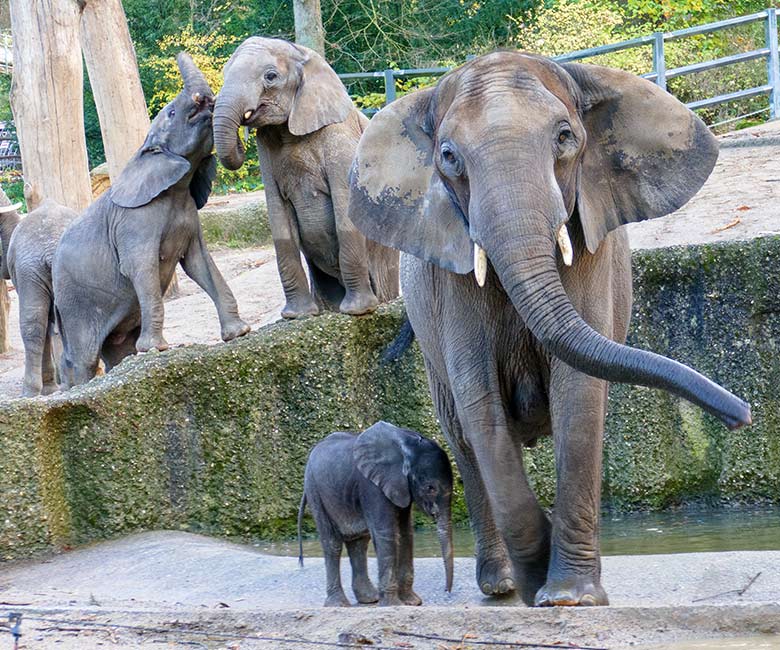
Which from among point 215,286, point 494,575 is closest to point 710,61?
point 215,286

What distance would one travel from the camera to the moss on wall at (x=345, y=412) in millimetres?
7473

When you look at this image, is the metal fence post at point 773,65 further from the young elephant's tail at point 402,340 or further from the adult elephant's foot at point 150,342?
the young elephant's tail at point 402,340

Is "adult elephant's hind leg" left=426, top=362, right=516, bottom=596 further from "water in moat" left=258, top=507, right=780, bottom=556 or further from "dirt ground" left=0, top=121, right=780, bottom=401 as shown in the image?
"dirt ground" left=0, top=121, right=780, bottom=401

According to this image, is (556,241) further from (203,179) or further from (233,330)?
(203,179)

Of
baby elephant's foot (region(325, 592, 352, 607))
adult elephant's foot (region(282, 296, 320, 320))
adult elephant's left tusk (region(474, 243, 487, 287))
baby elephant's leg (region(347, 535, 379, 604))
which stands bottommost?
baby elephant's foot (region(325, 592, 352, 607))

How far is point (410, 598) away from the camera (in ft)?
19.0

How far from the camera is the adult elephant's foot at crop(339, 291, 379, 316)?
8398 millimetres

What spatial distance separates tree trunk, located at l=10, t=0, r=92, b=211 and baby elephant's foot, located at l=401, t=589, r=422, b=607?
8352 mm

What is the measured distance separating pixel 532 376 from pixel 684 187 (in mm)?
864

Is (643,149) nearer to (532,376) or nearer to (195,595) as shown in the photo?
(532,376)

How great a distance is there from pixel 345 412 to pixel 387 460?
2.48 meters

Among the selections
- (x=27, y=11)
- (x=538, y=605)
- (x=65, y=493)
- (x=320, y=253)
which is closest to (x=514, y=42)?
(x=27, y=11)

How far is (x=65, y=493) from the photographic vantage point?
7254 millimetres

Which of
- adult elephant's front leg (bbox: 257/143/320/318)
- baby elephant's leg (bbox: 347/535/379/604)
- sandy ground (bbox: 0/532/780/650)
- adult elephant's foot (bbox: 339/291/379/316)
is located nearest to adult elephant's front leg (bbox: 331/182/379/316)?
adult elephant's foot (bbox: 339/291/379/316)
